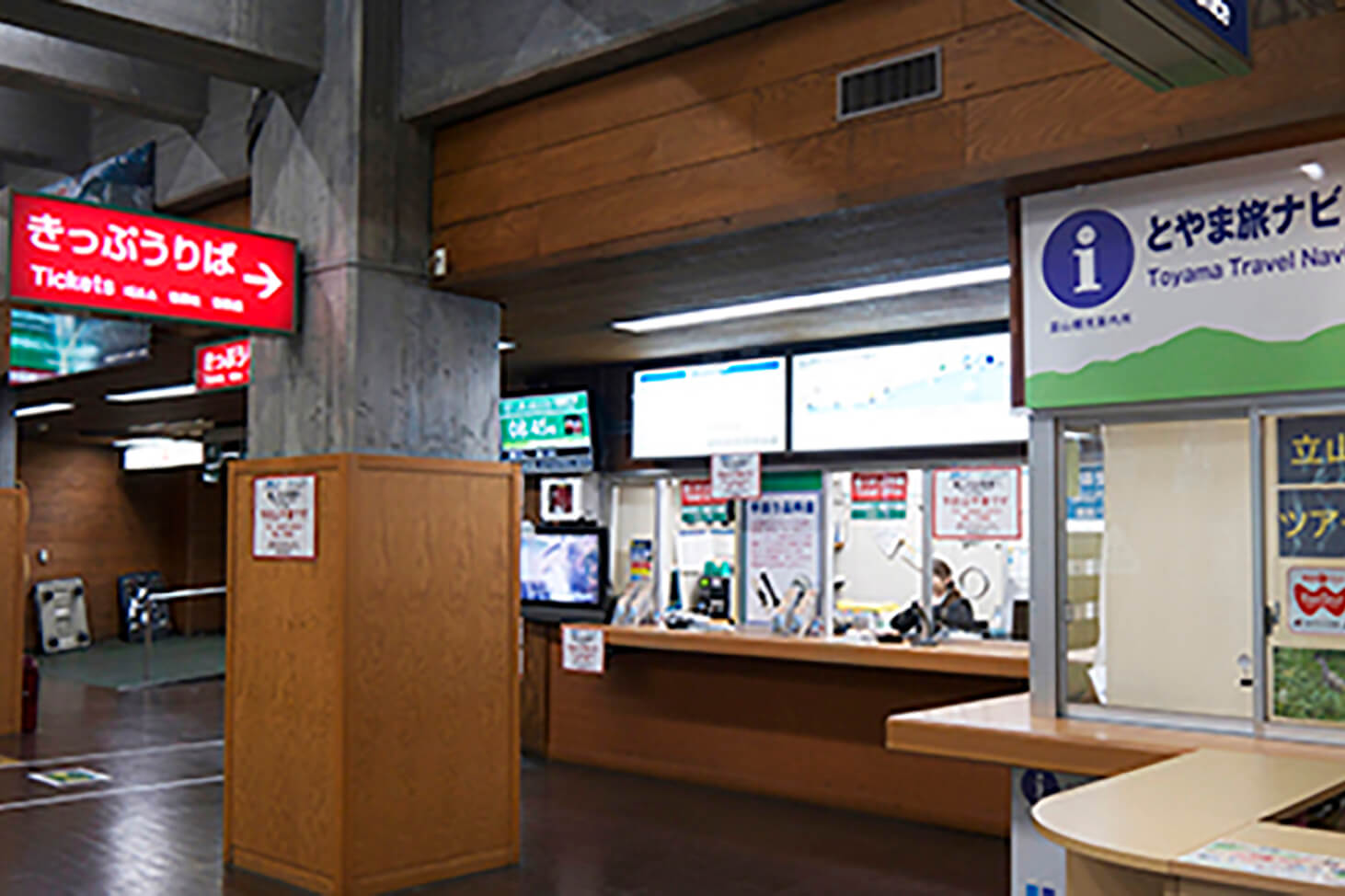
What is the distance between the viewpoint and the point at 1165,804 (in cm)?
304

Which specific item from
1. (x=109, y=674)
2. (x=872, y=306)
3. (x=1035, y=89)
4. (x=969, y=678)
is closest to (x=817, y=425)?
(x=872, y=306)

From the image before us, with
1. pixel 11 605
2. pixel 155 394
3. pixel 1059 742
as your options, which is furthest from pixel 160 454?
pixel 1059 742

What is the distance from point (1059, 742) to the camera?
12.7 ft

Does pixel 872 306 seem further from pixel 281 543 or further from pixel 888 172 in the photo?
pixel 281 543

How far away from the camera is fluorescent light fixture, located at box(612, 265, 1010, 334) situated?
246 inches

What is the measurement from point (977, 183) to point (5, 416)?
962 cm

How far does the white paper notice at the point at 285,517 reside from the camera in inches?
232

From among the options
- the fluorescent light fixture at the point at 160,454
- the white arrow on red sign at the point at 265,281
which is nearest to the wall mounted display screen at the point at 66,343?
the white arrow on red sign at the point at 265,281

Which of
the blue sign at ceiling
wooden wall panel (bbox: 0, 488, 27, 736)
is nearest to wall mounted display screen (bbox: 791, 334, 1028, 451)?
the blue sign at ceiling

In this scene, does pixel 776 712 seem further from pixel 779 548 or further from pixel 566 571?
pixel 566 571

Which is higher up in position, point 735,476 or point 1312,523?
point 735,476

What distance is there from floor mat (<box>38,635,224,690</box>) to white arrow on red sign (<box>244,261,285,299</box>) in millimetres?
8635

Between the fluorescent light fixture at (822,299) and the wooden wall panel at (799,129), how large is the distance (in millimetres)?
1516

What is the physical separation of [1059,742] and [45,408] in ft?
40.4
